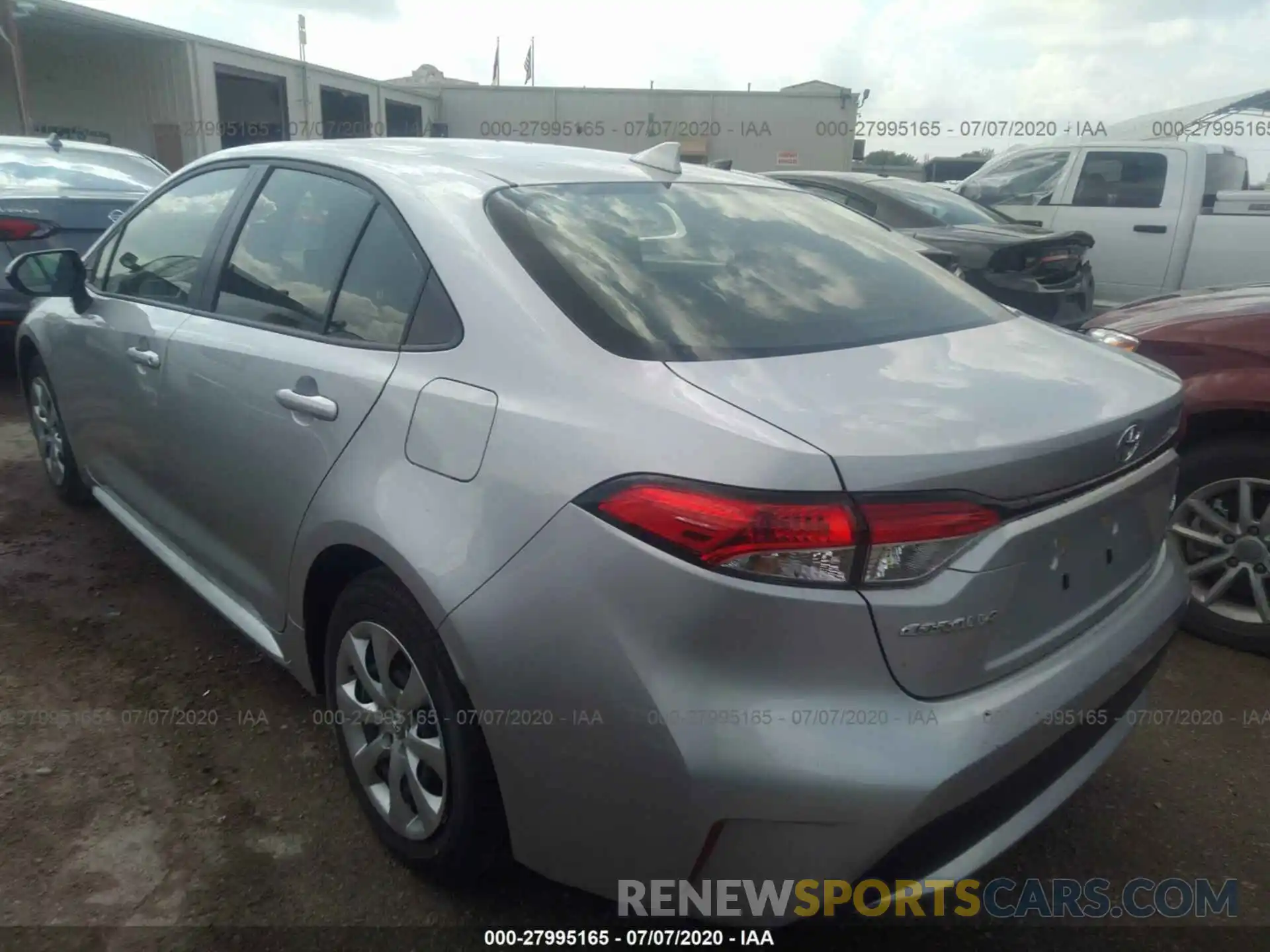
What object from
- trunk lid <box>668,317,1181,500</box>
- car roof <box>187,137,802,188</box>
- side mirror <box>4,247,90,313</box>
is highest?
car roof <box>187,137,802,188</box>

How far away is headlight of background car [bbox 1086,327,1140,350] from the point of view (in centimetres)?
316

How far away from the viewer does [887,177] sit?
7672 mm

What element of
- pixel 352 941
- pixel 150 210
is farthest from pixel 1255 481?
pixel 150 210

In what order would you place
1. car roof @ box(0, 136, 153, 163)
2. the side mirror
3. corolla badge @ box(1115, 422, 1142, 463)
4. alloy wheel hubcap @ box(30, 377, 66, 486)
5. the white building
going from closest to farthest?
corolla badge @ box(1115, 422, 1142, 463) < the side mirror < alloy wheel hubcap @ box(30, 377, 66, 486) < car roof @ box(0, 136, 153, 163) < the white building

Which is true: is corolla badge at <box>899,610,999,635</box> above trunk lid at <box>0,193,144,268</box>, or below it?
above

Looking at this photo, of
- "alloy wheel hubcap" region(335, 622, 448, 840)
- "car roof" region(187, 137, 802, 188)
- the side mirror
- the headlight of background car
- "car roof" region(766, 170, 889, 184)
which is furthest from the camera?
"car roof" region(766, 170, 889, 184)

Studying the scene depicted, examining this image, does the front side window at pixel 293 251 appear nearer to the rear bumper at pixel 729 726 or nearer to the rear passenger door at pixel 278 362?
the rear passenger door at pixel 278 362

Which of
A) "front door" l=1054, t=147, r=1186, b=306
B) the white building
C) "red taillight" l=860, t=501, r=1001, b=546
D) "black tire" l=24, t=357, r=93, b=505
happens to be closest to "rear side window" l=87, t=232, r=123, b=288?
"black tire" l=24, t=357, r=93, b=505

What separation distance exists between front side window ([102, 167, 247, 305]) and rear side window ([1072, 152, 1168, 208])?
6.83 meters

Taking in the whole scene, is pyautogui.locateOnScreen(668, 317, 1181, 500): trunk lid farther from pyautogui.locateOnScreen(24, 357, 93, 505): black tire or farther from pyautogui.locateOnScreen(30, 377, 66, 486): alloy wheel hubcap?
pyautogui.locateOnScreen(30, 377, 66, 486): alloy wheel hubcap

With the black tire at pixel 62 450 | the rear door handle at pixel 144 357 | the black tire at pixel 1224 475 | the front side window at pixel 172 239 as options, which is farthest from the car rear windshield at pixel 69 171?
the black tire at pixel 1224 475

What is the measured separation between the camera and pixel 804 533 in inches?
57.4

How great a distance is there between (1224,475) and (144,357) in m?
3.45

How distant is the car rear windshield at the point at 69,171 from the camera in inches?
235
